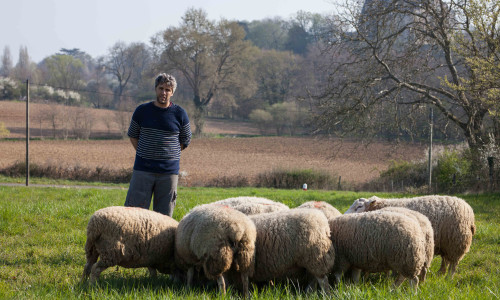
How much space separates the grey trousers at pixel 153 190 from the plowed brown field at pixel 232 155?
76.8 feet

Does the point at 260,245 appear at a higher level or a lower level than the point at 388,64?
lower

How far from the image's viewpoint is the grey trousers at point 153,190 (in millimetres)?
6375

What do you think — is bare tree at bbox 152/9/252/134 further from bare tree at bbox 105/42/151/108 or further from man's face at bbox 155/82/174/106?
man's face at bbox 155/82/174/106

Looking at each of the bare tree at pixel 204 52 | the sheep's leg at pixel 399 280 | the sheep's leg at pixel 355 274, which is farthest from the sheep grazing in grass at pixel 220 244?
the bare tree at pixel 204 52

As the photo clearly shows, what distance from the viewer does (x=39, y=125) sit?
5094 cm

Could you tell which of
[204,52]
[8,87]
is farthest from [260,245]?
[8,87]

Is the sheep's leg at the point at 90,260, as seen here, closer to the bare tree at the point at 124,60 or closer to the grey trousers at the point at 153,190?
the grey trousers at the point at 153,190

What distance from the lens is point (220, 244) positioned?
4.92 meters

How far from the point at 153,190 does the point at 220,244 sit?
1.99 metres

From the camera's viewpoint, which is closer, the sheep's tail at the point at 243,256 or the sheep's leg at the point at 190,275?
the sheep's tail at the point at 243,256

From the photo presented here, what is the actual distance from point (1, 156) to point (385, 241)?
118ft

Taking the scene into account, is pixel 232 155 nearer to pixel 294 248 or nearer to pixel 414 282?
pixel 294 248

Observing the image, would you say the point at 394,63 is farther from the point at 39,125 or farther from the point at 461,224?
the point at 39,125

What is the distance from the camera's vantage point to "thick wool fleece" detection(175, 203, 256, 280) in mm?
4914
